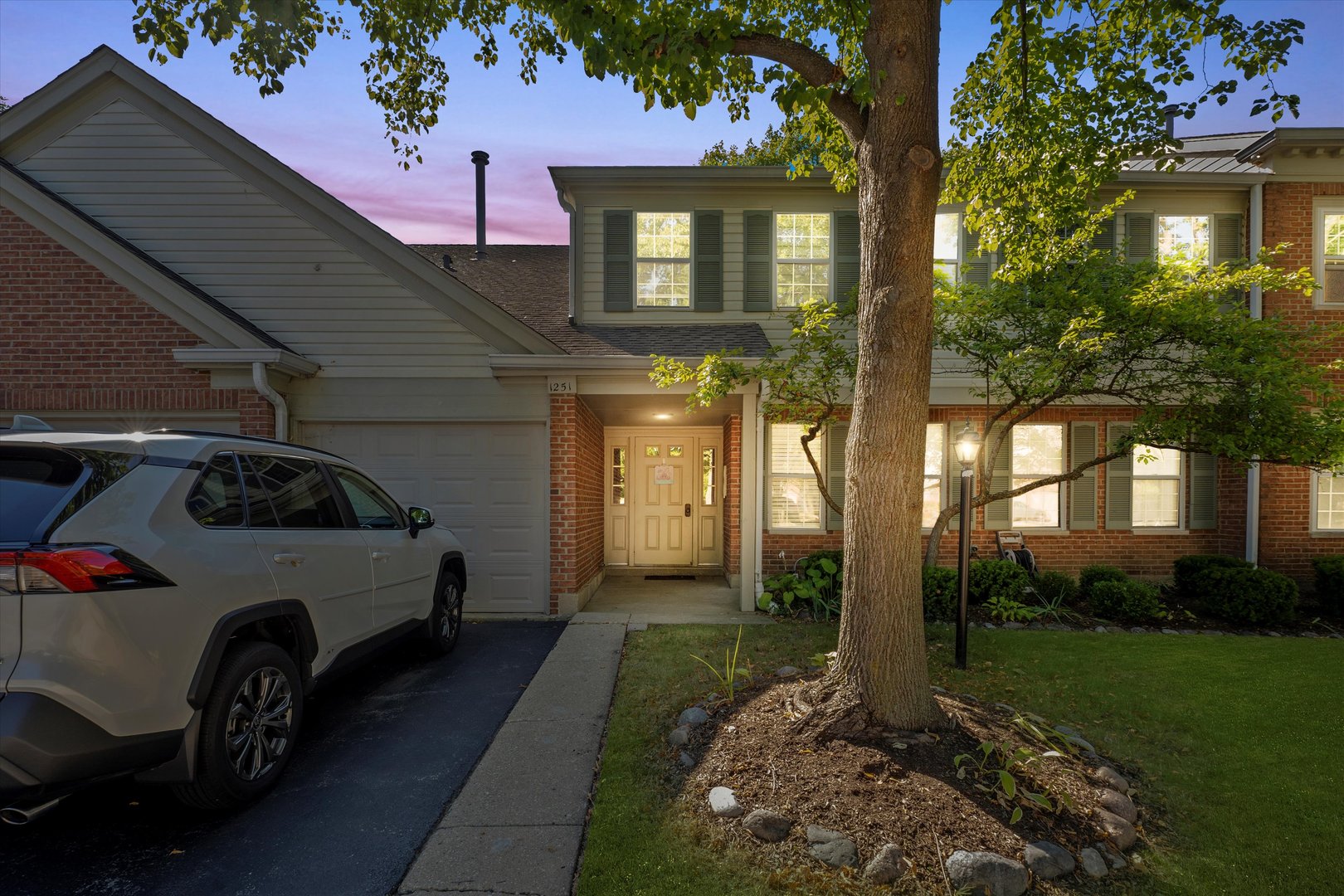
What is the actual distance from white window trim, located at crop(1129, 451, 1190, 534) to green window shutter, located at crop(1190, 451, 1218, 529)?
8 centimetres

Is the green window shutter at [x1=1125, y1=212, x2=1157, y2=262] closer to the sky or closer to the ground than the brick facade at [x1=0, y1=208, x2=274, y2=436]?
closer to the sky

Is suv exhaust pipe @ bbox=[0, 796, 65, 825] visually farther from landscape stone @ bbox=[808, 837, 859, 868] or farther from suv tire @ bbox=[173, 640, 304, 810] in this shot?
landscape stone @ bbox=[808, 837, 859, 868]

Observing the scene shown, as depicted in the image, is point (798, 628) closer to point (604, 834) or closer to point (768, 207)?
point (604, 834)

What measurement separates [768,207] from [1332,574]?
8.74 m

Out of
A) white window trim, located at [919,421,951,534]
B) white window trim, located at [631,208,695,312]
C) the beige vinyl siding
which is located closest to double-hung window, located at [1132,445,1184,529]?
white window trim, located at [919,421,951,534]

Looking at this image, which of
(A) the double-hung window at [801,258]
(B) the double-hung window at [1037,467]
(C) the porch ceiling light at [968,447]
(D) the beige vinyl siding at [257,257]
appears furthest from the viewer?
(B) the double-hung window at [1037,467]

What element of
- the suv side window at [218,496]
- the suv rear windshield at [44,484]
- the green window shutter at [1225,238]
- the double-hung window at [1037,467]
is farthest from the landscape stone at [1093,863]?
the green window shutter at [1225,238]

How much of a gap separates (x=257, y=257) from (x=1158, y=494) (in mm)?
12389

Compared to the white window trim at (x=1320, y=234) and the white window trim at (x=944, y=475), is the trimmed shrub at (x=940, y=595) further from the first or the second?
the white window trim at (x=1320, y=234)

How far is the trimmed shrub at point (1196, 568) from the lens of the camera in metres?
8.30

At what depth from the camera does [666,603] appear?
27.3ft

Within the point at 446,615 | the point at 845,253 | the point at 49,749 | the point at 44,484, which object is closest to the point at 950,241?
the point at 845,253

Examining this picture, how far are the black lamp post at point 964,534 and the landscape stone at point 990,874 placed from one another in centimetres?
324

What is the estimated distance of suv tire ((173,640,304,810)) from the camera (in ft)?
9.94
